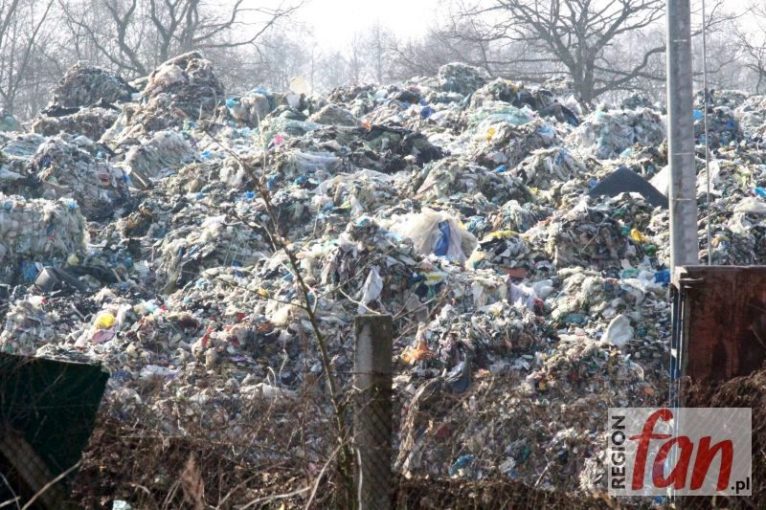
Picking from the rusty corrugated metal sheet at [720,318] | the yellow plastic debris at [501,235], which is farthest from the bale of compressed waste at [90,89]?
the rusty corrugated metal sheet at [720,318]

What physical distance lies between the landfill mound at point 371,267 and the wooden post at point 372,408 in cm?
14

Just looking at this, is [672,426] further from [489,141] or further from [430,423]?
[489,141]

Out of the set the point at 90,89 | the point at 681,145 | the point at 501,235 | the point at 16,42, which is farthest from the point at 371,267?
the point at 16,42

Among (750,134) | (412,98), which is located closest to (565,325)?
(750,134)

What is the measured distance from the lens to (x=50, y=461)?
3.59m

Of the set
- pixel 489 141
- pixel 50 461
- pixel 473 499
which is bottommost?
pixel 473 499

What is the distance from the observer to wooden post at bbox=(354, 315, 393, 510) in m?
3.47

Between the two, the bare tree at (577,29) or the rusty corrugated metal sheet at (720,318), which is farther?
the bare tree at (577,29)

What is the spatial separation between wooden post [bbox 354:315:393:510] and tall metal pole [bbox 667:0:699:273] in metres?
3.76

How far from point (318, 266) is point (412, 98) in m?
9.91

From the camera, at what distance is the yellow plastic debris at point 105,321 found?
8.97m

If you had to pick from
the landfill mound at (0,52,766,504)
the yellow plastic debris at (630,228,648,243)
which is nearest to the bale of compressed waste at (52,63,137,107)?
the landfill mound at (0,52,766,504)

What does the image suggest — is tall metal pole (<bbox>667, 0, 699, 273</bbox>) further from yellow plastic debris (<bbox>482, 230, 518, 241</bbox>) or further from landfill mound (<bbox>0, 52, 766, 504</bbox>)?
yellow plastic debris (<bbox>482, 230, 518, 241</bbox>)

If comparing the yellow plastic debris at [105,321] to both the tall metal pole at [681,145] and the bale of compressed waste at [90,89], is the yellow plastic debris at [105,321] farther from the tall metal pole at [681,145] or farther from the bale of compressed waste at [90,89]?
the bale of compressed waste at [90,89]
